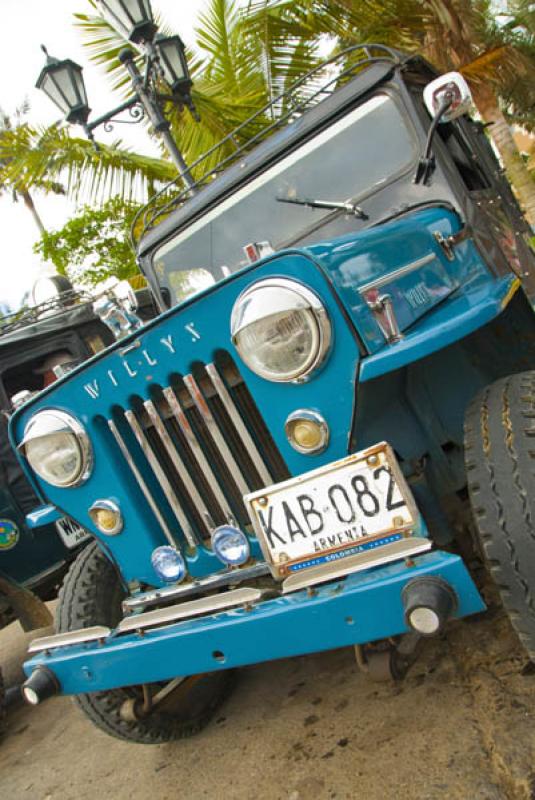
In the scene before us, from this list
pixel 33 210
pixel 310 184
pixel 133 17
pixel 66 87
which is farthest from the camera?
pixel 33 210

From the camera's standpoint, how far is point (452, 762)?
2.09 metres

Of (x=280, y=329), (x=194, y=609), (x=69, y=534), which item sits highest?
(x=280, y=329)

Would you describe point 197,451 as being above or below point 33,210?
below

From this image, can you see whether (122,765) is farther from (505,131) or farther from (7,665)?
(505,131)

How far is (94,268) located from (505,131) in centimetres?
865

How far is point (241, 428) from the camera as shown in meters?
2.27

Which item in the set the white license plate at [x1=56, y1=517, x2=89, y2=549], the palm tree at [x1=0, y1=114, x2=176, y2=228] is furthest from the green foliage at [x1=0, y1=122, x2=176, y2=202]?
the white license plate at [x1=56, y1=517, x2=89, y2=549]

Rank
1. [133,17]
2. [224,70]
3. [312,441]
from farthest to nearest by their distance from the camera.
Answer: [224,70] → [133,17] → [312,441]

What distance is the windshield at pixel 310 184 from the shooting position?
118 inches

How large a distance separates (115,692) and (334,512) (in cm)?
127

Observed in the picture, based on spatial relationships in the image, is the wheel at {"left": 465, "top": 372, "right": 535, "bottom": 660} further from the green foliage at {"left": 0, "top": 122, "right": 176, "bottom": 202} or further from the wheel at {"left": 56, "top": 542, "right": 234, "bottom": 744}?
the green foliage at {"left": 0, "top": 122, "right": 176, "bottom": 202}

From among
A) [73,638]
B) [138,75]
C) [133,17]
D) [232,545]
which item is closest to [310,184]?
[232,545]

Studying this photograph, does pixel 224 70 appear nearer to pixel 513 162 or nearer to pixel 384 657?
pixel 513 162

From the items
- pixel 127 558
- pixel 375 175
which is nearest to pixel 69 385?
pixel 127 558
